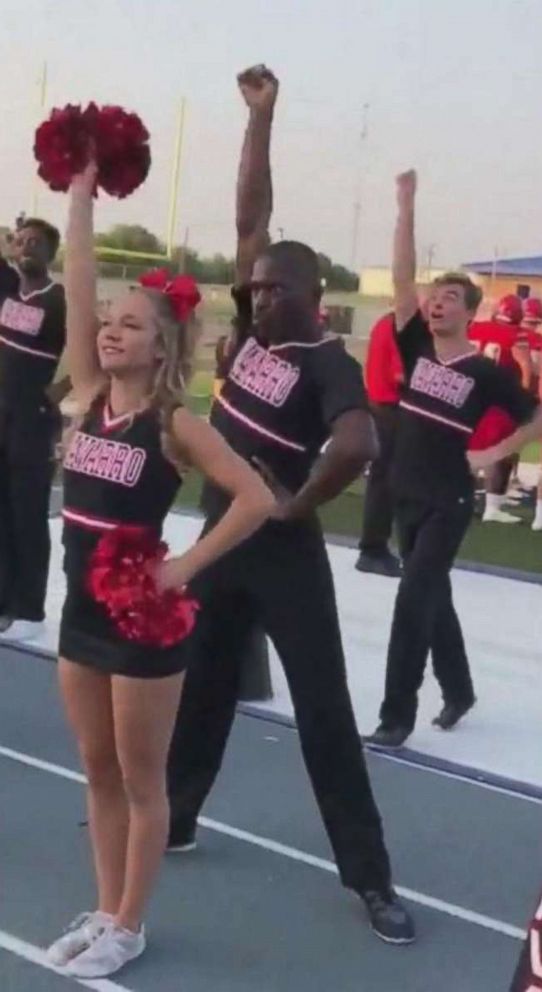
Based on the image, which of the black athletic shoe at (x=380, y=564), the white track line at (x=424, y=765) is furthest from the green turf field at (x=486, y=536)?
the white track line at (x=424, y=765)

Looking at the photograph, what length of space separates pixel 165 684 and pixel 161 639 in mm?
153

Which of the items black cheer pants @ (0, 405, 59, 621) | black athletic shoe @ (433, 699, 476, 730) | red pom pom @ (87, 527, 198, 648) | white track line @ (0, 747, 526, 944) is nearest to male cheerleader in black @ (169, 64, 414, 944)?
white track line @ (0, 747, 526, 944)

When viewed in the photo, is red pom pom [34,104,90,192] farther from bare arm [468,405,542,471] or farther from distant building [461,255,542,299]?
distant building [461,255,542,299]

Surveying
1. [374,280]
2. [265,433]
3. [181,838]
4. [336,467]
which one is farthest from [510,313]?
[374,280]

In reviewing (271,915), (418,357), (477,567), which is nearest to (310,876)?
(271,915)

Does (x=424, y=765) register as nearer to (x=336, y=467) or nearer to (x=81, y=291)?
(x=336, y=467)

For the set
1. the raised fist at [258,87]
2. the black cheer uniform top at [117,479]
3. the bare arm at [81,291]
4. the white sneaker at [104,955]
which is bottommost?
the white sneaker at [104,955]

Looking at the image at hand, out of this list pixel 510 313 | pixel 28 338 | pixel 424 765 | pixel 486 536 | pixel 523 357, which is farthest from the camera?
pixel 510 313

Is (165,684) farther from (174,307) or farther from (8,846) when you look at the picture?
(8,846)

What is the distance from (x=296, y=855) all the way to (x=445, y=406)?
1.84m

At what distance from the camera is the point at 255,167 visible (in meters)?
5.02

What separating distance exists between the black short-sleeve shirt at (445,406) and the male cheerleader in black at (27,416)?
2005 millimetres

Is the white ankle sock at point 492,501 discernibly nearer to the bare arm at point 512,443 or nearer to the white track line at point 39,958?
the bare arm at point 512,443

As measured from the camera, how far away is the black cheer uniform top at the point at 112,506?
382 cm
